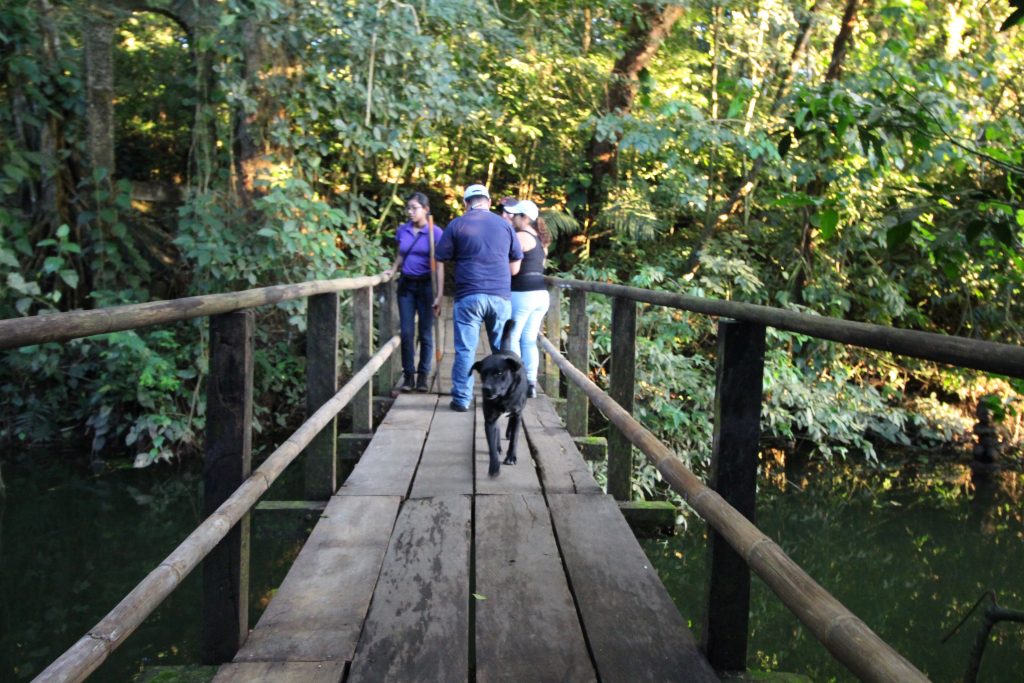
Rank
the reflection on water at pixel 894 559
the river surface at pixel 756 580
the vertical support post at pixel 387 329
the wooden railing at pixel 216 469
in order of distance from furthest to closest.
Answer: the vertical support post at pixel 387 329 → the reflection on water at pixel 894 559 → the river surface at pixel 756 580 → the wooden railing at pixel 216 469

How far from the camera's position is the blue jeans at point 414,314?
23.1ft

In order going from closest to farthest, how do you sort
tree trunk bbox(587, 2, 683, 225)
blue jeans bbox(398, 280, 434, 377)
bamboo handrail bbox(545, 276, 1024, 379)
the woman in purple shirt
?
bamboo handrail bbox(545, 276, 1024, 379) < the woman in purple shirt < blue jeans bbox(398, 280, 434, 377) < tree trunk bbox(587, 2, 683, 225)

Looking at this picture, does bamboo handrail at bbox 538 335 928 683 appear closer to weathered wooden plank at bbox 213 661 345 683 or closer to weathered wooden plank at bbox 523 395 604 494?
weathered wooden plank at bbox 213 661 345 683

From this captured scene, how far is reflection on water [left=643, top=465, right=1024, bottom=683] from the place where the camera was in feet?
23.7

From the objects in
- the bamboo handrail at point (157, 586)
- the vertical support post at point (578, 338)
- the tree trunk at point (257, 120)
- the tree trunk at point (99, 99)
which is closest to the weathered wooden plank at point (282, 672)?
the bamboo handrail at point (157, 586)

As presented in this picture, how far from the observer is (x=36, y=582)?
7.34m

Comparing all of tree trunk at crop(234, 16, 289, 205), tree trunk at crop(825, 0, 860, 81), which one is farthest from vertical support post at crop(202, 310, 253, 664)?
tree trunk at crop(825, 0, 860, 81)

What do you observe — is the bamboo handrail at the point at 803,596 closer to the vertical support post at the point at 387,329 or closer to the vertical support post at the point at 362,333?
the vertical support post at the point at 362,333

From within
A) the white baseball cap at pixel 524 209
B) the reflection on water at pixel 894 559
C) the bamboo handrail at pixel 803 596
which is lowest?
the reflection on water at pixel 894 559

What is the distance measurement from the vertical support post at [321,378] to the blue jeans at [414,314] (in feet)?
9.55

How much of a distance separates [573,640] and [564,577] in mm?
483

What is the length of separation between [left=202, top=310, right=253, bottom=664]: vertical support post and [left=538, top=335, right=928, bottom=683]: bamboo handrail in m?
1.18

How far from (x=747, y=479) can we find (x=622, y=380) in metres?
1.98

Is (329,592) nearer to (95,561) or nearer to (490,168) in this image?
(95,561)
